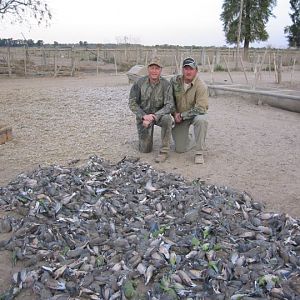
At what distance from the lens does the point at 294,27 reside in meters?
53.2

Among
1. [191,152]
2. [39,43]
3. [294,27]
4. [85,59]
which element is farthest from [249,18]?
[191,152]

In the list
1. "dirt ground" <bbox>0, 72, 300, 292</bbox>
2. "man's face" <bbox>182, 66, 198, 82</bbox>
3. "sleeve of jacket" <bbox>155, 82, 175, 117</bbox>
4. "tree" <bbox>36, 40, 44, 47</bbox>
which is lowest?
"dirt ground" <bbox>0, 72, 300, 292</bbox>

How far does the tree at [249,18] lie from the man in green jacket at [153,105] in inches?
1617

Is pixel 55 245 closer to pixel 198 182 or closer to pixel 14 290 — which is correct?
pixel 14 290

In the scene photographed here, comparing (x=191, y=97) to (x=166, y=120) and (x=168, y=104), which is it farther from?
(x=166, y=120)

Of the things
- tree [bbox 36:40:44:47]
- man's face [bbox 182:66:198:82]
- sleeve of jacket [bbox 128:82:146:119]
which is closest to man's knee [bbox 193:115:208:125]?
man's face [bbox 182:66:198:82]

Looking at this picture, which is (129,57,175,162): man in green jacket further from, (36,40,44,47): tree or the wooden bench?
(36,40,44,47): tree

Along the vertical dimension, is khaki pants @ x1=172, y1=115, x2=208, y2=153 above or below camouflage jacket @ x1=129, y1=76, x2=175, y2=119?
below

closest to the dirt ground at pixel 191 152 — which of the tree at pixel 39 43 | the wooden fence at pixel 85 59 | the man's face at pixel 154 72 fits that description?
the man's face at pixel 154 72

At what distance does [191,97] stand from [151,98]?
59cm

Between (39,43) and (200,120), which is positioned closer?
(200,120)

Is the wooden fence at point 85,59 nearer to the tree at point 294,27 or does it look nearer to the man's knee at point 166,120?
the man's knee at point 166,120

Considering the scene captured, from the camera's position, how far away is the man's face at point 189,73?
5.52 metres

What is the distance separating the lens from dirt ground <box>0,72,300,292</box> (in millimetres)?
4938
